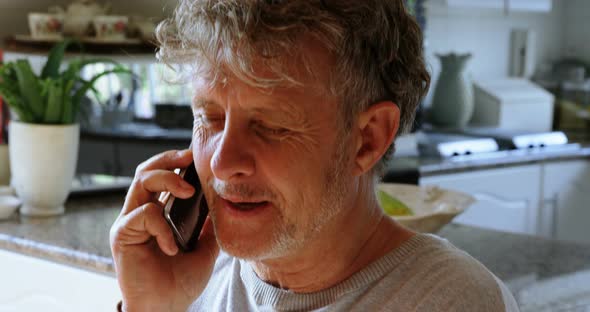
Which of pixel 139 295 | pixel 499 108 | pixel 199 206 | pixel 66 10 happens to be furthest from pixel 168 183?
pixel 499 108

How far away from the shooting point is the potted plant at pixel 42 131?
2.03 m

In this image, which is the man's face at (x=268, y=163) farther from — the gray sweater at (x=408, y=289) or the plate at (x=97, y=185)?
the plate at (x=97, y=185)

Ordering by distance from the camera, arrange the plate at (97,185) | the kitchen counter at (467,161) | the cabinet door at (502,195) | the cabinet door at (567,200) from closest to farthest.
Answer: the plate at (97,185)
the kitchen counter at (467,161)
the cabinet door at (502,195)
the cabinet door at (567,200)

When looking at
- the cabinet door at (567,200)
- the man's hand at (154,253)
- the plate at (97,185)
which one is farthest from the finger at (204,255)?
the cabinet door at (567,200)

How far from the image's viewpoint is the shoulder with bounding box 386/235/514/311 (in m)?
1.00

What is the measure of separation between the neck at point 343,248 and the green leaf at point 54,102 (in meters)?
1.06

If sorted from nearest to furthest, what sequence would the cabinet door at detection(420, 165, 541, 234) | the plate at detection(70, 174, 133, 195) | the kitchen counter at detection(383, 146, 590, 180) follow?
the plate at detection(70, 174, 133, 195) < the kitchen counter at detection(383, 146, 590, 180) < the cabinet door at detection(420, 165, 541, 234)

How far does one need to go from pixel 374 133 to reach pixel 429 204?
2.33ft

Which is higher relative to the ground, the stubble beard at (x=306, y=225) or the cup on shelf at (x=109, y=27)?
the cup on shelf at (x=109, y=27)

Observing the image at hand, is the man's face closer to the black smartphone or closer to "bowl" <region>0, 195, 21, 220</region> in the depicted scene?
the black smartphone

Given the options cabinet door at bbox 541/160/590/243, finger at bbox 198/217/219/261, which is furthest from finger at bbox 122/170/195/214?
cabinet door at bbox 541/160/590/243

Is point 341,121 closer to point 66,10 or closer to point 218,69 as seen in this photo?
point 218,69

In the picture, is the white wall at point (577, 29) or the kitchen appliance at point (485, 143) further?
the white wall at point (577, 29)

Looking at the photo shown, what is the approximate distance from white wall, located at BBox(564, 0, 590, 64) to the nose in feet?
11.3
